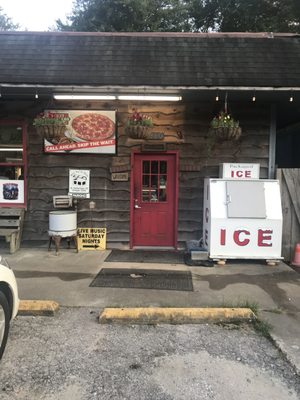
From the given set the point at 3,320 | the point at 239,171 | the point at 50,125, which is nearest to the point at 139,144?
the point at 50,125

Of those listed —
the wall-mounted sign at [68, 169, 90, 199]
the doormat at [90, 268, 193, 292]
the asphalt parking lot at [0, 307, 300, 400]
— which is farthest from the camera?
the wall-mounted sign at [68, 169, 90, 199]

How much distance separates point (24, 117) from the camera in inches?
301

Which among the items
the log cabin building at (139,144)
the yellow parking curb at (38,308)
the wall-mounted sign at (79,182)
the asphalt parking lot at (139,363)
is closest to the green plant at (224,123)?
the log cabin building at (139,144)

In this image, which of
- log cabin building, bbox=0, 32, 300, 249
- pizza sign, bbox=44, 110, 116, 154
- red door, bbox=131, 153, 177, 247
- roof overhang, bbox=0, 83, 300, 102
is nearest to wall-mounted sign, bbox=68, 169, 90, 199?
log cabin building, bbox=0, 32, 300, 249

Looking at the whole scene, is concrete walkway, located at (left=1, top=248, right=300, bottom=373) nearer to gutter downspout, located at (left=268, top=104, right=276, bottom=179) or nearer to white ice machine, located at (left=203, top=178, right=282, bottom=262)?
white ice machine, located at (left=203, top=178, right=282, bottom=262)

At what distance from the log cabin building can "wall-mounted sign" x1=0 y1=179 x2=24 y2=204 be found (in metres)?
0.03

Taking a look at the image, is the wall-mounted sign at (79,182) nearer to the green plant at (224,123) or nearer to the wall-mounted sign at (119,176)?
the wall-mounted sign at (119,176)

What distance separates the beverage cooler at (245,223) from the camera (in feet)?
21.1

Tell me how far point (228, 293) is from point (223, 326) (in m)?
1.03

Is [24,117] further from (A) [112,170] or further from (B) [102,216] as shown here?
(B) [102,216]

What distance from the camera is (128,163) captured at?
7648 mm

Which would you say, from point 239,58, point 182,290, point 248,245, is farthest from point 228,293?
point 239,58

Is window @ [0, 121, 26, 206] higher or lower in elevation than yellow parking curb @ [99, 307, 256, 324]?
higher

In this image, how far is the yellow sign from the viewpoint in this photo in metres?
7.56
